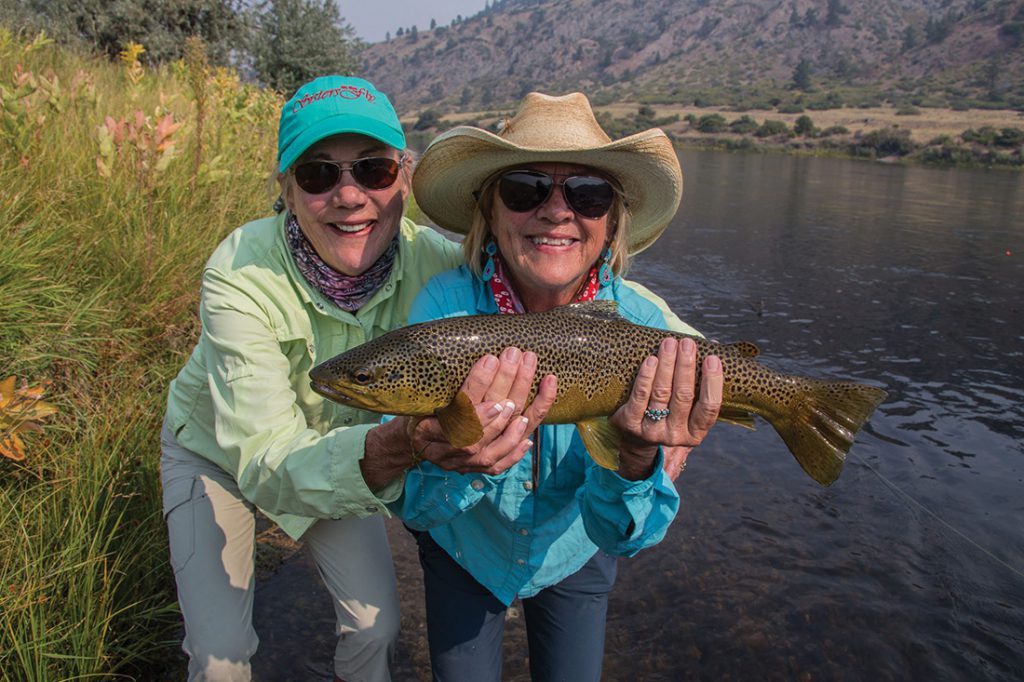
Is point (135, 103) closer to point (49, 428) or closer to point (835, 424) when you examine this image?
point (49, 428)

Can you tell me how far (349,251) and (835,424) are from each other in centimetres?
256

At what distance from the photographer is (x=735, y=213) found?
2734 centimetres

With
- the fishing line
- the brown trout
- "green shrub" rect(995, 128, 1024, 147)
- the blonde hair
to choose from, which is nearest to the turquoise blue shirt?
the blonde hair

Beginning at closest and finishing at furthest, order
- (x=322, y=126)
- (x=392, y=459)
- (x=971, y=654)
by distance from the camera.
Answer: (x=392, y=459), (x=322, y=126), (x=971, y=654)

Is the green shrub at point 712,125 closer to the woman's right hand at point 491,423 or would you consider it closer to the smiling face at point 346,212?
the smiling face at point 346,212

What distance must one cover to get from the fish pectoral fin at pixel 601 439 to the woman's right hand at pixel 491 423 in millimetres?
366

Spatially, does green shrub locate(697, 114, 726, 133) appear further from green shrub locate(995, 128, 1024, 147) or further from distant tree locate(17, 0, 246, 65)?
distant tree locate(17, 0, 246, 65)

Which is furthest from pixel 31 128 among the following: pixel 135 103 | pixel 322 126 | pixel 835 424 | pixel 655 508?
pixel 835 424

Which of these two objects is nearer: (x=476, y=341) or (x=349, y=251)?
(x=476, y=341)

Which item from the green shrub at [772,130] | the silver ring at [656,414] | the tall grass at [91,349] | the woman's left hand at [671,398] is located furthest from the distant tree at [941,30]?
the silver ring at [656,414]

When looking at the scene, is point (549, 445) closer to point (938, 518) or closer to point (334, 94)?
point (334, 94)

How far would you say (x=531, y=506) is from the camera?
10.7 feet

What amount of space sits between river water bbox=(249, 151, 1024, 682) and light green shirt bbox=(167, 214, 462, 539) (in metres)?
1.94

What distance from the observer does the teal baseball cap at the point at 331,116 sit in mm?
3539
